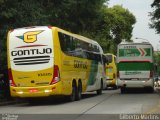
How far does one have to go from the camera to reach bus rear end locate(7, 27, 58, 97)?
2466cm

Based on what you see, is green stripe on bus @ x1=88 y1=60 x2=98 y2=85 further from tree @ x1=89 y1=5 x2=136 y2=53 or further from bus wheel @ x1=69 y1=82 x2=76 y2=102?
tree @ x1=89 y1=5 x2=136 y2=53

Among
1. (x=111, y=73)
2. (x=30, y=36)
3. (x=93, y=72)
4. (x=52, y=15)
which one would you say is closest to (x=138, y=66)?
(x=93, y=72)

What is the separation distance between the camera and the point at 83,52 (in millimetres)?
30078

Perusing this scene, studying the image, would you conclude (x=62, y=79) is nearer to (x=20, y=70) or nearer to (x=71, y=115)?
(x=20, y=70)

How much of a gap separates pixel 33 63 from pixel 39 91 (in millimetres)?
1332

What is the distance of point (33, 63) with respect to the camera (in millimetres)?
24797

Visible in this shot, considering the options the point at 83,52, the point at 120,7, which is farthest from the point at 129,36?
the point at 83,52

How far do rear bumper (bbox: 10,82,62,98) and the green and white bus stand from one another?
36.2 ft

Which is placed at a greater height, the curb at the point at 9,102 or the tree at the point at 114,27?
the tree at the point at 114,27

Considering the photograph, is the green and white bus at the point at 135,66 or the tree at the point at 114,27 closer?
the green and white bus at the point at 135,66

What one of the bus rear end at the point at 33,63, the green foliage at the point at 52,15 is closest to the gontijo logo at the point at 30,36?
the bus rear end at the point at 33,63

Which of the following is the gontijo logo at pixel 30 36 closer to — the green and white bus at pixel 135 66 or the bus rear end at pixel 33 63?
the bus rear end at pixel 33 63

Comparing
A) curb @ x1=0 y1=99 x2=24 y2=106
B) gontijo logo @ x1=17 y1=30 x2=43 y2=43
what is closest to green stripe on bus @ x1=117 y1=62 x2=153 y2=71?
curb @ x1=0 y1=99 x2=24 y2=106

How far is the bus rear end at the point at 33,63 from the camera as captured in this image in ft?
80.9
